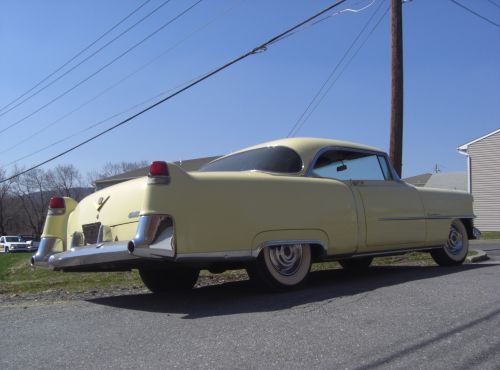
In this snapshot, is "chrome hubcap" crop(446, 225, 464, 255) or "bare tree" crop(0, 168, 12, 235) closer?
"chrome hubcap" crop(446, 225, 464, 255)

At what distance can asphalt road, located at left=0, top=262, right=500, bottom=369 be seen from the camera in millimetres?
3172

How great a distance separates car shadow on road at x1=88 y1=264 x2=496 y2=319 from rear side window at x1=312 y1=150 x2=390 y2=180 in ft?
3.80

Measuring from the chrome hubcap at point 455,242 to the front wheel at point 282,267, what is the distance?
10.1 feet

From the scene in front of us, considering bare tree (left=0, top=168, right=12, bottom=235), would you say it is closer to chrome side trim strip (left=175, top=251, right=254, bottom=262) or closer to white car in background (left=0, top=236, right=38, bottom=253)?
white car in background (left=0, top=236, right=38, bottom=253)

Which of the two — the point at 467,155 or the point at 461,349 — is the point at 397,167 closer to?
the point at 461,349

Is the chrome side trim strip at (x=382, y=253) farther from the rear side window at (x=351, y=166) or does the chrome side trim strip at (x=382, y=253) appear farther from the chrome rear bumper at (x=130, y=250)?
the chrome rear bumper at (x=130, y=250)

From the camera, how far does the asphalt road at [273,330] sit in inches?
125

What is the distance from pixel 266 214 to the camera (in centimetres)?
485

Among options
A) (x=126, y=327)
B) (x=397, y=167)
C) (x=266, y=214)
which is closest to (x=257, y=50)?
(x=397, y=167)

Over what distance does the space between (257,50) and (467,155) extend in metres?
19.8

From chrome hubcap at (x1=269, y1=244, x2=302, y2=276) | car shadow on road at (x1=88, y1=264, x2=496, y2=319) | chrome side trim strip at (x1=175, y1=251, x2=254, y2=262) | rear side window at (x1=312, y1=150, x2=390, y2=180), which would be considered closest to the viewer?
chrome side trim strip at (x1=175, y1=251, x2=254, y2=262)

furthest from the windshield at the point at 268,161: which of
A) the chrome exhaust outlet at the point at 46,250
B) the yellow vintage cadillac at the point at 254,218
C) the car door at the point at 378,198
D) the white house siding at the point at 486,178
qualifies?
the white house siding at the point at 486,178

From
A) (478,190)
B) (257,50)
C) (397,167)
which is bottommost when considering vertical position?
(478,190)

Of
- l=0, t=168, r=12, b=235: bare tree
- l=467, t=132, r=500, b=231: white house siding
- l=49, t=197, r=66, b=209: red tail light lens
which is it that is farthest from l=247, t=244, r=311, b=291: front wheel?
l=0, t=168, r=12, b=235: bare tree
